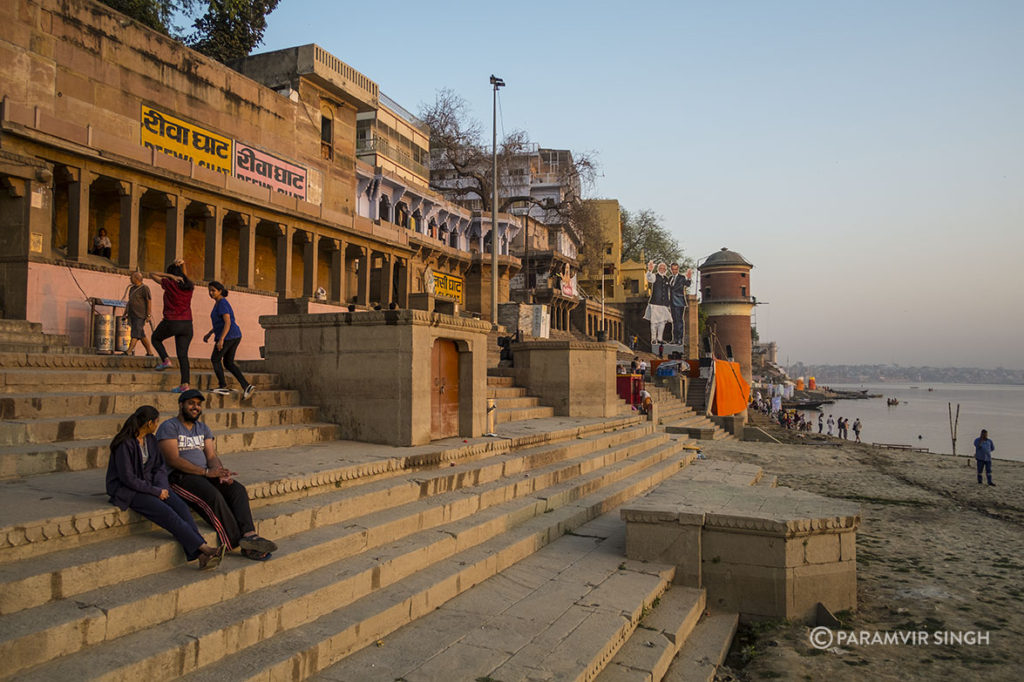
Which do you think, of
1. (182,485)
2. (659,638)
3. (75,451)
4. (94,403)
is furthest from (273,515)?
(659,638)

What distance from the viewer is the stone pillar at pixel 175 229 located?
1324 centimetres

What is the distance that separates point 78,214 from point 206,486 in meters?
10.1

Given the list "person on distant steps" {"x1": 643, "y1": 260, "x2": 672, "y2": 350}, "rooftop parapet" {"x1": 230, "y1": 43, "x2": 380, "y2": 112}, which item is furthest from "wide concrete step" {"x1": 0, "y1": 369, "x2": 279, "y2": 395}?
"person on distant steps" {"x1": 643, "y1": 260, "x2": 672, "y2": 350}

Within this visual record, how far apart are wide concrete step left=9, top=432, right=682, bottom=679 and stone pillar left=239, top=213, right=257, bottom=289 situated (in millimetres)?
10790

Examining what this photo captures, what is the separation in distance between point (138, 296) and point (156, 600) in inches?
268

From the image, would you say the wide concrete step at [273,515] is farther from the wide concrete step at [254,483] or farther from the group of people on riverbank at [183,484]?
the group of people on riverbank at [183,484]

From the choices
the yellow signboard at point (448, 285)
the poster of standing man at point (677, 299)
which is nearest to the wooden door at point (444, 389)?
the yellow signboard at point (448, 285)

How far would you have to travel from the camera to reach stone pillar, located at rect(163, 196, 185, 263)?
13.2 meters

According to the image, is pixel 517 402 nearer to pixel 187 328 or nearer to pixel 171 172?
pixel 187 328

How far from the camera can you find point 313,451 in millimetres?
6609

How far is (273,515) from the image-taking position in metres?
4.54

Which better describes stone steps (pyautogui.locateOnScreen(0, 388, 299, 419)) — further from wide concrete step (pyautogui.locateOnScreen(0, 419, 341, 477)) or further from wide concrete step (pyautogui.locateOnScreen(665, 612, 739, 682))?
wide concrete step (pyautogui.locateOnScreen(665, 612, 739, 682))

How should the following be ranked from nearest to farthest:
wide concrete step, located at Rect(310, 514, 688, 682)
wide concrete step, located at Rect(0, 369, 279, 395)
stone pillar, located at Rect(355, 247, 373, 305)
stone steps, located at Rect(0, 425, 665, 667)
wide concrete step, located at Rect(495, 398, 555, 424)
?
stone steps, located at Rect(0, 425, 665, 667) → wide concrete step, located at Rect(310, 514, 688, 682) → wide concrete step, located at Rect(0, 369, 279, 395) → wide concrete step, located at Rect(495, 398, 555, 424) → stone pillar, located at Rect(355, 247, 373, 305)

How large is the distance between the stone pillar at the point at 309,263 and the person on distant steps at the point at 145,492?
44.1ft
